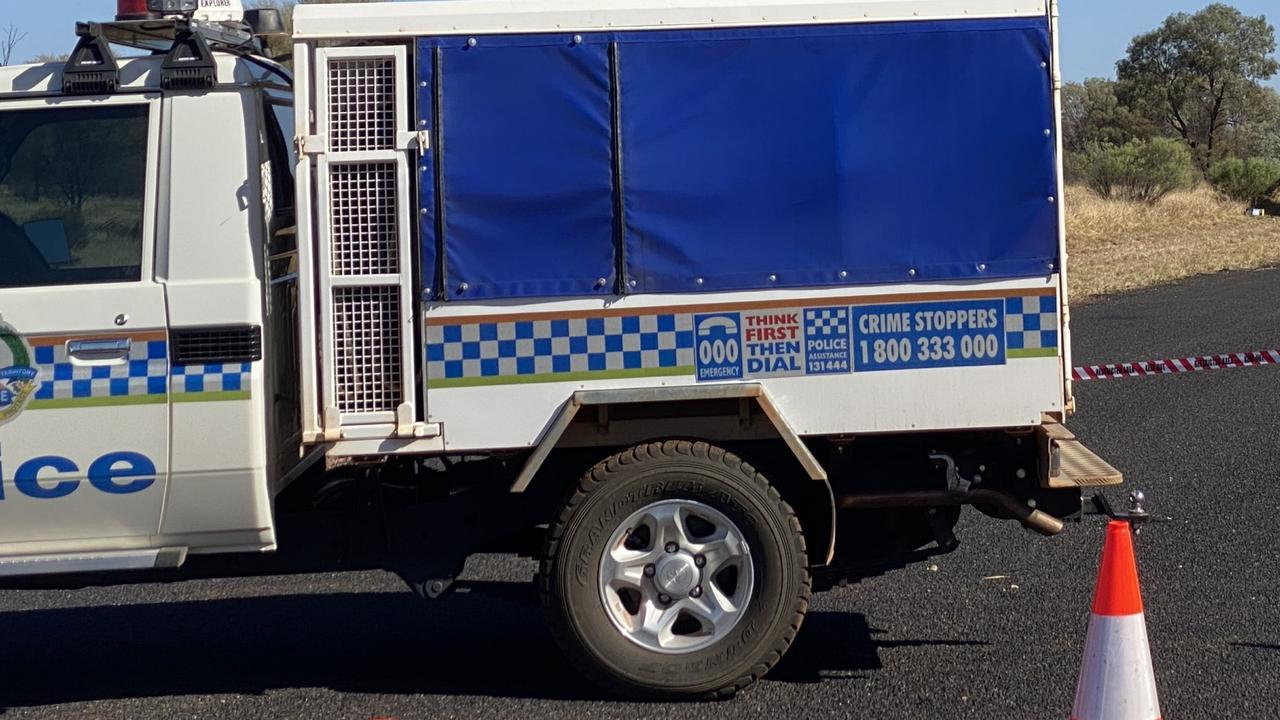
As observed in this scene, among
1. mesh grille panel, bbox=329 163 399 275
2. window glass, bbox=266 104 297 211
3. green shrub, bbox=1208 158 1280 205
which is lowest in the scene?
mesh grille panel, bbox=329 163 399 275

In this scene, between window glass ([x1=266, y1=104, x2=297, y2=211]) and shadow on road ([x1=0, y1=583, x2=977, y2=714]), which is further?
shadow on road ([x1=0, y1=583, x2=977, y2=714])

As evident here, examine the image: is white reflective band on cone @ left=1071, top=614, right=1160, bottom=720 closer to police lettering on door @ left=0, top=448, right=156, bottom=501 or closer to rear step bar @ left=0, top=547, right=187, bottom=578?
rear step bar @ left=0, top=547, right=187, bottom=578

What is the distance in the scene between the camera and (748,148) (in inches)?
198

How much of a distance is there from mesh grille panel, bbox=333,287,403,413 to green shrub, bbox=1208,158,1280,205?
35.7 m

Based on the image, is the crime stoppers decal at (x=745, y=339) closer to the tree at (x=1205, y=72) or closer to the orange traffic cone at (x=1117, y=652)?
the orange traffic cone at (x=1117, y=652)

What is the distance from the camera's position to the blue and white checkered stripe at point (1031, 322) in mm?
5047

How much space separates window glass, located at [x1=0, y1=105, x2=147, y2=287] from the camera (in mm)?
5020

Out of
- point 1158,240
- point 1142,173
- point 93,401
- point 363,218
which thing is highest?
point 1142,173

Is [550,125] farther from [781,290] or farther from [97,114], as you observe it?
[97,114]

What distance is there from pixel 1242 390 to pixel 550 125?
8068 mm

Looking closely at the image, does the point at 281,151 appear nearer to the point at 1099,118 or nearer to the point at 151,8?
the point at 151,8

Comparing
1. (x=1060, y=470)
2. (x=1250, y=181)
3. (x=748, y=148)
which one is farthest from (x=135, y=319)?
(x=1250, y=181)

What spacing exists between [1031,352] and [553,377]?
1653mm

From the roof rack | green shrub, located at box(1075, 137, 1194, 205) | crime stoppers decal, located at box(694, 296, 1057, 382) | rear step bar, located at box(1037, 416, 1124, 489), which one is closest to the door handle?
the roof rack
